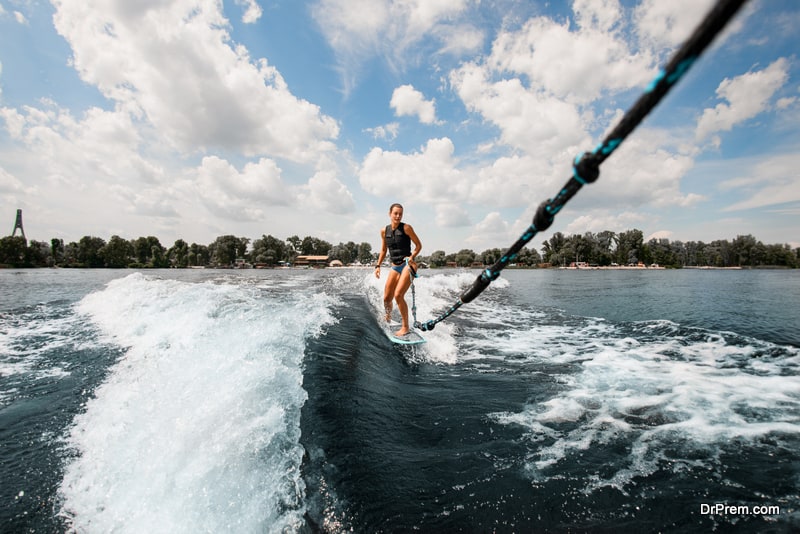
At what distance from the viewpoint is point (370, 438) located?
3.33m

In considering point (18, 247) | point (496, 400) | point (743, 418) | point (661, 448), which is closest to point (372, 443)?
point (496, 400)

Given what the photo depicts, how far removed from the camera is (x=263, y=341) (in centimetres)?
465

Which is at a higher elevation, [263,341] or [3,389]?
[263,341]

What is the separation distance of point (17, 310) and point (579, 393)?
16.9 metres

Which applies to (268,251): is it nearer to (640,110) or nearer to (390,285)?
(390,285)

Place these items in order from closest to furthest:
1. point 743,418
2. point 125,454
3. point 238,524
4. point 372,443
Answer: point 238,524, point 125,454, point 372,443, point 743,418

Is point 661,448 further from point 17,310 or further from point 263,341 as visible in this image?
point 17,310

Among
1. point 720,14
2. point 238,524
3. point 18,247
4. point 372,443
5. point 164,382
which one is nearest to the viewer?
point 720,14

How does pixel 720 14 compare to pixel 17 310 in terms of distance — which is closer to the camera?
pixel 720 14

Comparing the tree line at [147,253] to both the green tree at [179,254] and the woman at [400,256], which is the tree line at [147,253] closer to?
the green tree at [179,254]

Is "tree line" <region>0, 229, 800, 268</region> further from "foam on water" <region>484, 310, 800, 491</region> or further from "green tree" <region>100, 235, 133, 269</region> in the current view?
"foam on water" <region>484, 310, 800, 491</region>

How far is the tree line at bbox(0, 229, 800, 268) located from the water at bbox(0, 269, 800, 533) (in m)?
97.5

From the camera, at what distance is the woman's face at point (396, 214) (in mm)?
8156

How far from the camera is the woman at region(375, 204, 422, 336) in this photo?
26.2 ft
